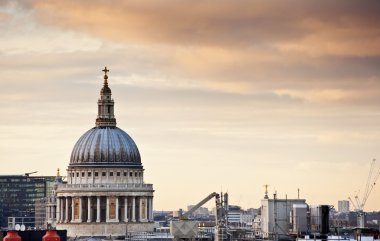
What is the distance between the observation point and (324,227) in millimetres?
173000

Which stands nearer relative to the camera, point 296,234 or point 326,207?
point 326,207

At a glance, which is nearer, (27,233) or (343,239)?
(343,239)

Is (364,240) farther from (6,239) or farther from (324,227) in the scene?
(6,239)

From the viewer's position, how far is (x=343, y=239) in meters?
175

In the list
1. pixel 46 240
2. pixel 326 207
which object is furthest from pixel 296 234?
pixel 46 240

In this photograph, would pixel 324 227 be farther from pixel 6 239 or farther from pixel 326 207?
pixel 6 239

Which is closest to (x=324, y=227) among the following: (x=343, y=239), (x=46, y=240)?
(x=343, y=239)

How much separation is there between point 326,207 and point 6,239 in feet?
88.1

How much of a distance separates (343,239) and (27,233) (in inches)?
1285

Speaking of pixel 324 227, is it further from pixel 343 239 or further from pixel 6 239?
pixel 6 239

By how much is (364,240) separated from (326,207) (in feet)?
18.5

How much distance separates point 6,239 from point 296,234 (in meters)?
38.4

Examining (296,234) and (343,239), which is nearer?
(343,239)

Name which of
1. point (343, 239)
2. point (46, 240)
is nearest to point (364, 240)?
point (343, 239)
